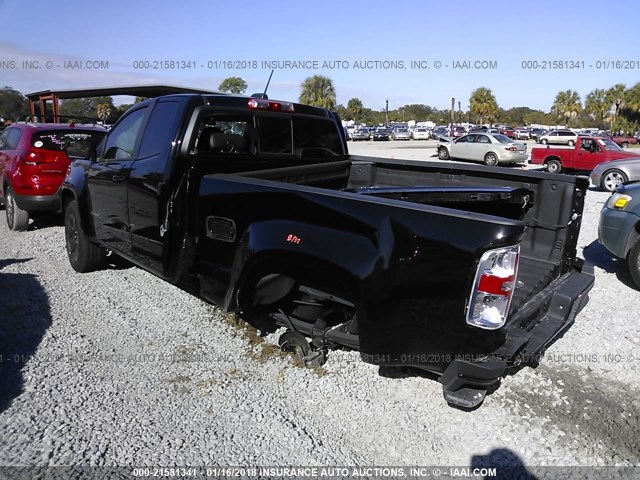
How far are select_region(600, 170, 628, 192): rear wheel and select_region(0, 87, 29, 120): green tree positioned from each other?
2938 cm

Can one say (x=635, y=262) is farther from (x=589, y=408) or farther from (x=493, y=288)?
(x=493, y=288)

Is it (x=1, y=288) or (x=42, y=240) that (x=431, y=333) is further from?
(x=42, y=240)

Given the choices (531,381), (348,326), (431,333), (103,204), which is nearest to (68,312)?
(103,204)

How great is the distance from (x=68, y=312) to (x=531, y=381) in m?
4.11

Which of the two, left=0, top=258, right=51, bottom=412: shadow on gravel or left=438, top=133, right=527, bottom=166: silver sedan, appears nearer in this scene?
left=0, top=258, right=51, bottom=412: shadow on gravel

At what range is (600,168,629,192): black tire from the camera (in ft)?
44.4

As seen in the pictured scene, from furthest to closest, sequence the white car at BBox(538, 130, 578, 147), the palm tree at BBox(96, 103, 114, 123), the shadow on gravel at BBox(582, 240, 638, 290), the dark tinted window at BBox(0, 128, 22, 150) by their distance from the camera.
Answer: the palm tree at BBox(96, 103, 114, 123), the white car at BBox(538, 130, 578, 147), the dark tinted window at BBox(0, 128, 22, 150), the shadow on gravel at BBox(582, 240, 638, 290)

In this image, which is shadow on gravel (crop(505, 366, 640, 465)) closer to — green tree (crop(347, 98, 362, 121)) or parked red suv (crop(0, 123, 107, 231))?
parked red suv (crop(0, 123, 107, 231))

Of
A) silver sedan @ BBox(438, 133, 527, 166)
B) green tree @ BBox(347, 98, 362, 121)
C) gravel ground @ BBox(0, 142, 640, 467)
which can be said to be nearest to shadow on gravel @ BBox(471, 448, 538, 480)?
gravel ground @ BBox(0, 142, 640, 467)

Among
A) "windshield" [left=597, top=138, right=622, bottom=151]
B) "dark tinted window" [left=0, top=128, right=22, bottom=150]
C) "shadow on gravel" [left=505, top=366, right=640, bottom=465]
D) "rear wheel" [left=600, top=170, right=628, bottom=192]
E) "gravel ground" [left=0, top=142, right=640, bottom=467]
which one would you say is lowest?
"shadow on gravel" [left=505, top=366, right=640, bottom=465]

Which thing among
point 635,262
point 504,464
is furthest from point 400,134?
point 504,464

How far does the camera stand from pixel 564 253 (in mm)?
3748

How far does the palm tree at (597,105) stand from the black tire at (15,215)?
78805 millimetres

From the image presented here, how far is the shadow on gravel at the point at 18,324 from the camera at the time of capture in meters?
3.44
